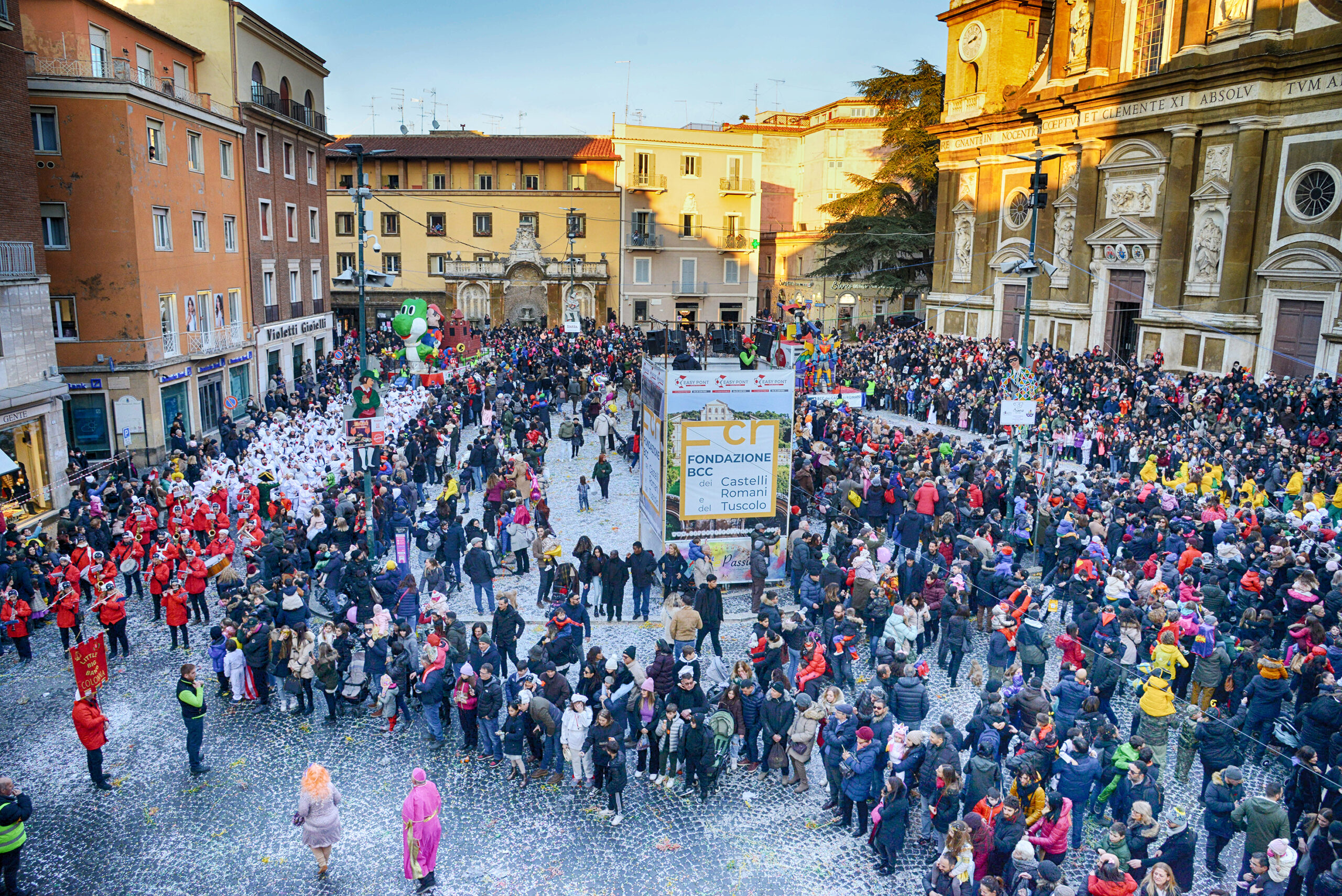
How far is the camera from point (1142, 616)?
1117 centimetres

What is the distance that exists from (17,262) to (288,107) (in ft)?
56.5

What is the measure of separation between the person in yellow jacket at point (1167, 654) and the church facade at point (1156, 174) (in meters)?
10.0

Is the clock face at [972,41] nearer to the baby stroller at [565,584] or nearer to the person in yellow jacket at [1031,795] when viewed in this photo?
the baby stroller at [565,584]

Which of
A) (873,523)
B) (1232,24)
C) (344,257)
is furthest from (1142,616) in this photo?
(344,257)

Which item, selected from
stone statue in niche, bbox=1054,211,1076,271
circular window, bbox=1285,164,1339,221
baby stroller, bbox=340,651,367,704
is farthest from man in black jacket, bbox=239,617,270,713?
stone statue in niche, bbox=1054,211,1076,271

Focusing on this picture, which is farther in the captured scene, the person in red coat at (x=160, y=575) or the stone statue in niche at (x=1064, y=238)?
the stone statue in niche at (x=1064, y=238)

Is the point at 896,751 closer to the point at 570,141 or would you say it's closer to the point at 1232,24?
the point at 1232,24

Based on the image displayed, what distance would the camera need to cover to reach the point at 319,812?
782cm

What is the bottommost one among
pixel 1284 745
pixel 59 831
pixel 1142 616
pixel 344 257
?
pixel 59 831

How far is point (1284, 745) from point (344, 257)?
4961 cm

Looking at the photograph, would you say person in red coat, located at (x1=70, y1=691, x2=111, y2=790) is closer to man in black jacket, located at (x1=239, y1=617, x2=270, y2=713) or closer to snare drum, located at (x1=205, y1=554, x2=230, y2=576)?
man in black jacket, located at (x1=239, y1=617, x2=270, y2=713)

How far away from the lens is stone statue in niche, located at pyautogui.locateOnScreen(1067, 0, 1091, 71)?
3180cm

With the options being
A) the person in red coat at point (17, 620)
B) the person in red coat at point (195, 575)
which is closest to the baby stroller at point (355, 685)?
the person in red coat at point (195, 575)

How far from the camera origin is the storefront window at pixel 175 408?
24109mm
